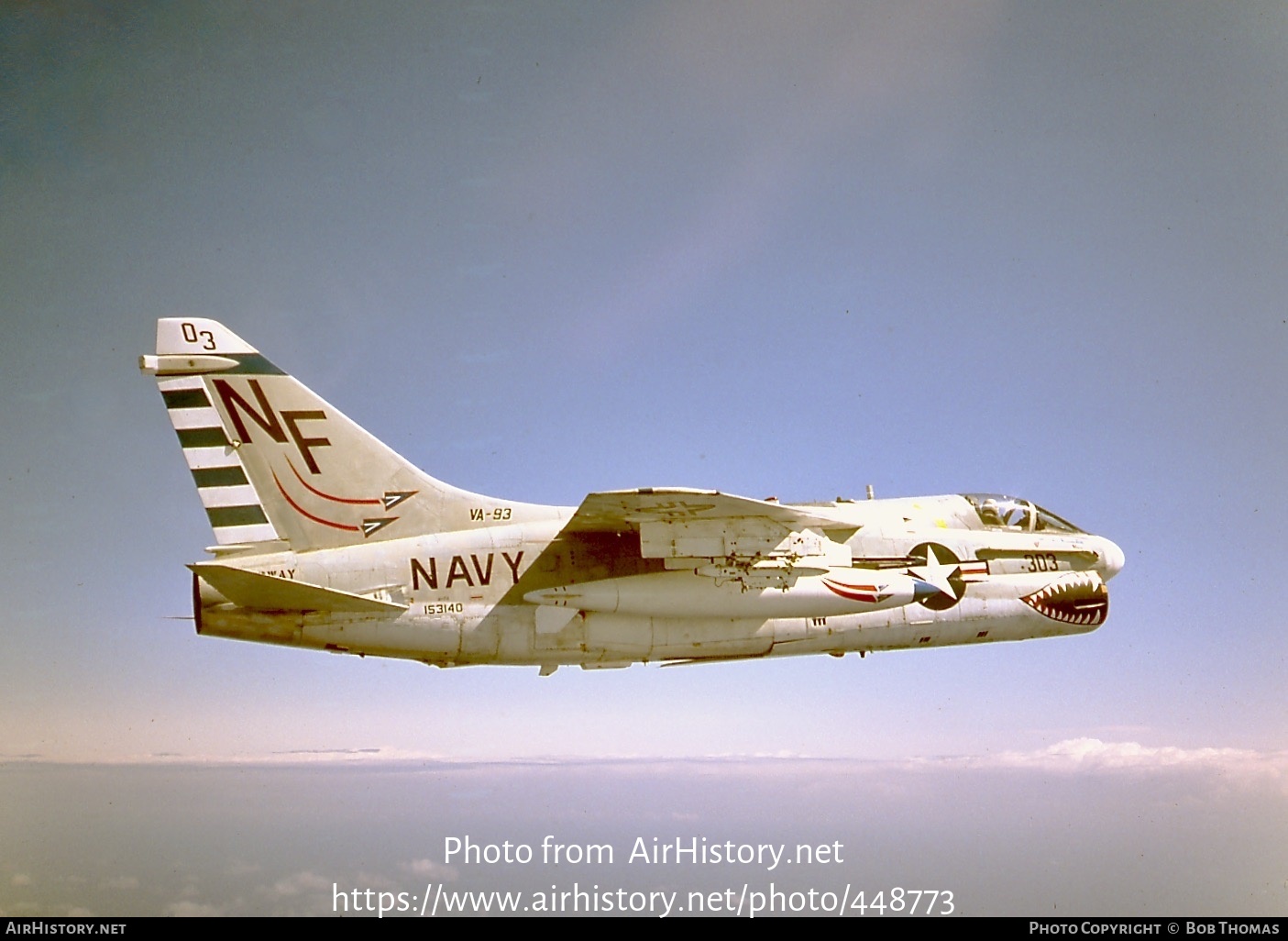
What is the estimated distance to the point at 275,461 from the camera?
1205 centimetres

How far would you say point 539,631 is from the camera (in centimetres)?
1174

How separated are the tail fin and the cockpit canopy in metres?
7.36

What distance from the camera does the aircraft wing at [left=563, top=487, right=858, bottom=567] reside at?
11.1 meters

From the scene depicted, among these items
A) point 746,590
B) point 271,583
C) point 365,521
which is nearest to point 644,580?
point 746,590

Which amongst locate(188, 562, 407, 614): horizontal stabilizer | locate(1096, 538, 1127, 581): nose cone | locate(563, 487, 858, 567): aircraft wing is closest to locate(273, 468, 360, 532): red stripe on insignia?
locate(188, 562, 407, 614): horizontal stabilizer

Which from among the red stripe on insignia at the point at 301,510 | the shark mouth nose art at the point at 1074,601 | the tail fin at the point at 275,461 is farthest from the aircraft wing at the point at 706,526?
the shark mouth nose art at the point at 1074,601

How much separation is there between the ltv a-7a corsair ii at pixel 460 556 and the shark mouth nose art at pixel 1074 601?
96.7 inches

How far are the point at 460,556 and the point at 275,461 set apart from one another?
2744 millimetres

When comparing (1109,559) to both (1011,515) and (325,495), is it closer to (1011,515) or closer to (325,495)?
(1011,515)

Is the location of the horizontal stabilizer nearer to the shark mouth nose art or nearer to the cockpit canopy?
the cockpit canopy

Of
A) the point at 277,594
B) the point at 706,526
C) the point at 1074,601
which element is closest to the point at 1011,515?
the point at 1074,601

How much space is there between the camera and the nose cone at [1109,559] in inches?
584

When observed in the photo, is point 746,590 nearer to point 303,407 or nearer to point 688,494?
point 688,494
